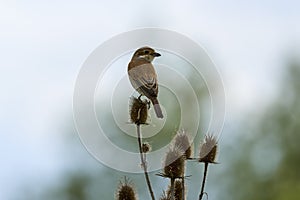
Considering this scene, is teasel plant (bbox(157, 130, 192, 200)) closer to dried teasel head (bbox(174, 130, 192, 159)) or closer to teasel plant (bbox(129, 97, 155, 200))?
dried teasel head (bbox(174, 130, 192, 159))

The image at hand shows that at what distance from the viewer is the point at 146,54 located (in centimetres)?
984

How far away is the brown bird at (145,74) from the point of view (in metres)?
9.22

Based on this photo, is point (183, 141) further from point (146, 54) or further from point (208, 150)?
point (146, 54)

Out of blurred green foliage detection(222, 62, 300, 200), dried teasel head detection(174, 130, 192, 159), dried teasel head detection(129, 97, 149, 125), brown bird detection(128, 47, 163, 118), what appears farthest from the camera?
blurred green foliage detection(222, 62, 300, 200)

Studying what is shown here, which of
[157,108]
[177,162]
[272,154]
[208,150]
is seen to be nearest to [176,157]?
[177,162]

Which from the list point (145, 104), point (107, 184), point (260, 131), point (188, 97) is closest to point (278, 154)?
point (260, 131)

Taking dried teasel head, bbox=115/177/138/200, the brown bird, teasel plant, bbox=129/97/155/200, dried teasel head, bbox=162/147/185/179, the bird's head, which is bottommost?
dried teasel head, bbox=115/177/138/200

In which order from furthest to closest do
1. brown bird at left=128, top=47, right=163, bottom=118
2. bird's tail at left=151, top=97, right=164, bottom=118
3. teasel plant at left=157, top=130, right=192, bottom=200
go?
brown bird at left=128, top=47, right=163, bottom=118
bird's tail at left=151, top=97, right=164, bottom=118
teasel plant at left=157, top=130, right=192, bottom=200

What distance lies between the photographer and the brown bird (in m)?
9.22

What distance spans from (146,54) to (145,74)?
41cm

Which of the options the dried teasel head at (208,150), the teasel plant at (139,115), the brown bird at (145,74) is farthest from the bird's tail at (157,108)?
the dried teasel head at (208,150)

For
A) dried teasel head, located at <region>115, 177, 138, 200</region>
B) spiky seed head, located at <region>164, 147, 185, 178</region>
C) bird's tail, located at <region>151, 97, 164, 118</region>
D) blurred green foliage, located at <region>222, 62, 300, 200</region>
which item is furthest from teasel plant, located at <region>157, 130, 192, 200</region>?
blurred green foliage, located at <region>222, 62, 300, 200</region>

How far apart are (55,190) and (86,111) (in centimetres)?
2710

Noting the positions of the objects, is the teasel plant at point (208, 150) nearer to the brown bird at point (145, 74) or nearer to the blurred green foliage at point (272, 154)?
the brown bird at point (145, 74)
